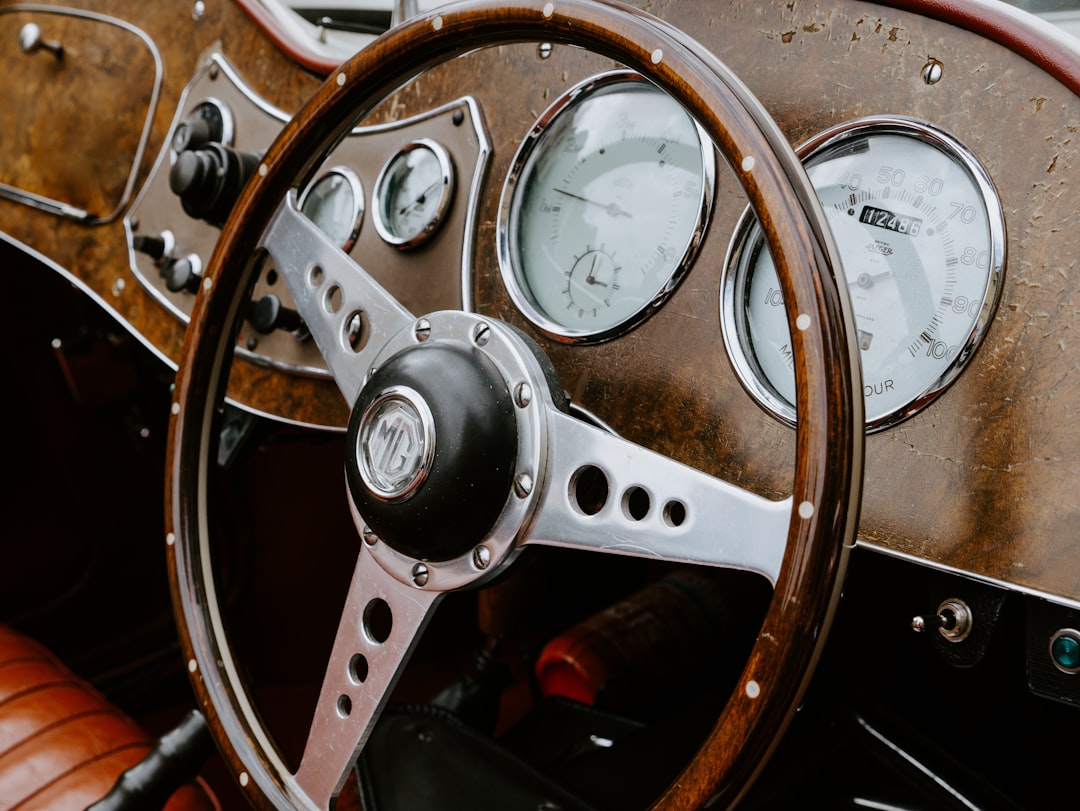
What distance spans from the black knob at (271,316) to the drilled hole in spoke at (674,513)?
0.69m

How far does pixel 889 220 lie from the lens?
935 mm

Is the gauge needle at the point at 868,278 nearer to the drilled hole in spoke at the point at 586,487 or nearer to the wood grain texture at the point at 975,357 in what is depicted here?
the wood grain texture at the point at 975,357

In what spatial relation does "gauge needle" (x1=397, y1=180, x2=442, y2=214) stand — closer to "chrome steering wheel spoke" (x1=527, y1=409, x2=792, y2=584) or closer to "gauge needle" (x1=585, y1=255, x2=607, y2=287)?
"gauge needle" (x1=585, y1=255, x2=607, y2=287)

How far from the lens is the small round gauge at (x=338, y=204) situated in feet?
4.23

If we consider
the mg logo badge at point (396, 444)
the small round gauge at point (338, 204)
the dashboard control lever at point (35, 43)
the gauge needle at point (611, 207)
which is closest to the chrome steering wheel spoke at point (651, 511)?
the mg logo badge at point (396, 444)

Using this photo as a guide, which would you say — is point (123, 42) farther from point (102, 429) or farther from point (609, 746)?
point (609, 746)

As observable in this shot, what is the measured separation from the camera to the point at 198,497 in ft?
3.50

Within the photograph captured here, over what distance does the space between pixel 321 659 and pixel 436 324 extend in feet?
4.96

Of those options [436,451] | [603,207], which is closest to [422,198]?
[603,207]

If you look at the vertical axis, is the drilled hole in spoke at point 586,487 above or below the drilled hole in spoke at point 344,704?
above

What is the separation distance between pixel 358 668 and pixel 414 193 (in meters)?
0.60

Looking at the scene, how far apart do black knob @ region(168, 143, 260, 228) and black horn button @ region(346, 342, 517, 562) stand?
1.88ft

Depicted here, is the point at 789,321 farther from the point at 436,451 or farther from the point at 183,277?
the point at 183,277

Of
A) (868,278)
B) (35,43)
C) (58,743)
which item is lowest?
(58,743)
